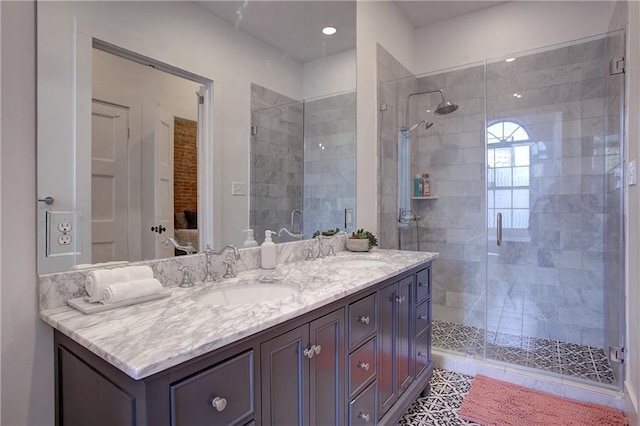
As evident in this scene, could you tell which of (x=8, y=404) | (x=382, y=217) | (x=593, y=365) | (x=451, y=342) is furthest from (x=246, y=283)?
(x=593, y=365)

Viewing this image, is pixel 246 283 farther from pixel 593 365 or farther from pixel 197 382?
pixel 593 365

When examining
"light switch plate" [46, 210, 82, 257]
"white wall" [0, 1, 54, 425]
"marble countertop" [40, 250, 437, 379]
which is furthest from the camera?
"light switch plate" [46, 210, 82, 257]

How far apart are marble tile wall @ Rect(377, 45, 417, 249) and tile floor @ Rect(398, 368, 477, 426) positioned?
1.03 m

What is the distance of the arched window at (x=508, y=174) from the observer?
9.85 ft

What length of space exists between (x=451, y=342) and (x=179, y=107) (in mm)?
2545

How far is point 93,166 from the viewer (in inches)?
46.7

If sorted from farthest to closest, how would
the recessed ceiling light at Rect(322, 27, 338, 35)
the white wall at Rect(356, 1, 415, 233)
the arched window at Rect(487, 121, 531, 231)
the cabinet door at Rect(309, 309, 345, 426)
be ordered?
the arched window at Rect(487, 121, 531, 231)
the white wall at Rect(356, 1, 415, 233)
the recessed ceiling light at Rect(322, 27, 338, 35)
the cabinet door at Rect(309, 309, 345, 426)

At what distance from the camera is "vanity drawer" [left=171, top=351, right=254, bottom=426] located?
782 mm

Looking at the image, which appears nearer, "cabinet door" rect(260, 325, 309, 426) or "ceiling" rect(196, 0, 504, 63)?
"cabinet door" rect(260, 325, 309, 426)

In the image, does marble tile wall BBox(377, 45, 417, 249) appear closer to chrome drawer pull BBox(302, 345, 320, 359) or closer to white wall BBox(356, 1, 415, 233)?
white wall BBox(356, 1, 415, 233)

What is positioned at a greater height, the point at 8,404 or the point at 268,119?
the point at 268,119

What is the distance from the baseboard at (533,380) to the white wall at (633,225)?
134mm

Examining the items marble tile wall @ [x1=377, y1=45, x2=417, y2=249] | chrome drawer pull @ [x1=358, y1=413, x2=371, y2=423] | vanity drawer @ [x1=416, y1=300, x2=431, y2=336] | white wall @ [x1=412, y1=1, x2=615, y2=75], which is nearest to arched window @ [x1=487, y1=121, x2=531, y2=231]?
white wall @ [x1=412, y1=1, x2=615, y2=75]

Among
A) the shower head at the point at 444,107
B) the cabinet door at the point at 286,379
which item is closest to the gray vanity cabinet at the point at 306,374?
the cabinet door at the point at 286,379
